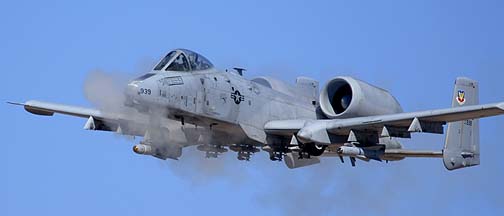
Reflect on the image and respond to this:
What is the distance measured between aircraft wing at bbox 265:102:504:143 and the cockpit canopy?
8.60ft

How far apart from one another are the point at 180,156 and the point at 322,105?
14.0ft

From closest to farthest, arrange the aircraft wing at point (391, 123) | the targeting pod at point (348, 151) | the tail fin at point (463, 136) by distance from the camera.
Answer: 1. the aircraft wing at point (391, 123)
2. the targeting pod at point (348, 151)
3. the tail fin at point (463, 136)

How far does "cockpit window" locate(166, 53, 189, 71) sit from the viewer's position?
3081 cm

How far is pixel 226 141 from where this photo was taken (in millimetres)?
32719

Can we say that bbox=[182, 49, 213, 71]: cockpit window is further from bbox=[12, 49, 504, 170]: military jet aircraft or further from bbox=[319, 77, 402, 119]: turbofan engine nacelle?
bbox=[319, 77, 402, 119]: turbofan engine nacelle

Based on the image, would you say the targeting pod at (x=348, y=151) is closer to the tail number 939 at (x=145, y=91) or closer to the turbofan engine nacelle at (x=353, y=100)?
the turbofan engine nacelle at (x=353, y=100)

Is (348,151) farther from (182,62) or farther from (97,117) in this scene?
(97,117)

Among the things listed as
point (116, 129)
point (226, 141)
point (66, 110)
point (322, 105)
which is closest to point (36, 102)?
point (66, 110)

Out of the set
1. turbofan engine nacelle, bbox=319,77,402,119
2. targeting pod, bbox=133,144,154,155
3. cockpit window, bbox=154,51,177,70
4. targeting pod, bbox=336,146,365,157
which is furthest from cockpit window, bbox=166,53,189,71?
targeting pod, bbox=336,146,365,157

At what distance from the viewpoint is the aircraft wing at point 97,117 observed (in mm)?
31733

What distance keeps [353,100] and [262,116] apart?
2535mm

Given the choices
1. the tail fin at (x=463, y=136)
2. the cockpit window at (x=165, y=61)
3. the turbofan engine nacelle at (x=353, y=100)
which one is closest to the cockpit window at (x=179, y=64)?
the cockpit window at (x=165, y=61)

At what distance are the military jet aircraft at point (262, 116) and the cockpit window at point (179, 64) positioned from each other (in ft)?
0.09

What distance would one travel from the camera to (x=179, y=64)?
31.0 metres
